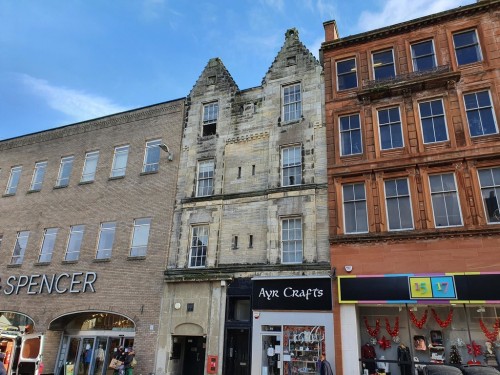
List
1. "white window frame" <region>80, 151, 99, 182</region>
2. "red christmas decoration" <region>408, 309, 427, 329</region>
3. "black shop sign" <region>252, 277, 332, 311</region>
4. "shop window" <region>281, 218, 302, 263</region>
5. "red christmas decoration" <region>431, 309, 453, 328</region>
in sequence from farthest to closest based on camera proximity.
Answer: "white window frame" <region>80, 151, 99, 182</region>, "shop window" <region>281, 218, 302, 263</region>, "black shop sign" <region>252, 277, 332, 311</region>, "red christmas decoration" <region>408, 309, 427, 329</region>, "red christmas decoration" <region>431, 309, 453, 328</region>

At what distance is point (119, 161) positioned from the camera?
74.5 feet

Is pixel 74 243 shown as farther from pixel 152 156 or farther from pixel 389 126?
pixel 389 126

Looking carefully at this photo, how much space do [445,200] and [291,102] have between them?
858 centimetres

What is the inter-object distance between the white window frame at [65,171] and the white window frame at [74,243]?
3.29 m

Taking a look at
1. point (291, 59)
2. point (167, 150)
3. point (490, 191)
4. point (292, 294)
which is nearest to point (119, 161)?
point (167, 150)

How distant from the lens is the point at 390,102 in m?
17.2

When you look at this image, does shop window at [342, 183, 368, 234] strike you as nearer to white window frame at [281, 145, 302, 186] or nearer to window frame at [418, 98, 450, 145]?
white window frame at [281, 145, 302, 186]

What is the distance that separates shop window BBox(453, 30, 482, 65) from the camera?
54.8 feet

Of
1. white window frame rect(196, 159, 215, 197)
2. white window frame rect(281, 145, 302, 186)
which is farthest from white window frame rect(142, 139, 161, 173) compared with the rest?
white window frame rect(281, 145, 302, 186)

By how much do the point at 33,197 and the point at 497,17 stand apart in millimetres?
26537

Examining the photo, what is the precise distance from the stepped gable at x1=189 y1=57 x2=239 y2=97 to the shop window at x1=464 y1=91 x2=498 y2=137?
11364 millimetres

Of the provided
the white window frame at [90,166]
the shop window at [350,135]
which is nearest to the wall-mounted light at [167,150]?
the white window frame at [90,166]

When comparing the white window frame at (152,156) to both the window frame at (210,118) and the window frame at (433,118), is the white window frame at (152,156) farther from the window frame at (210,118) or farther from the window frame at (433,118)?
the window frame at (433,118)

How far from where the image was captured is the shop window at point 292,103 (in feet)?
63.2
